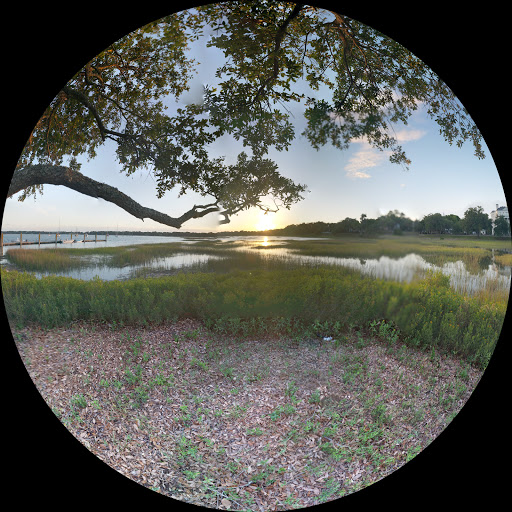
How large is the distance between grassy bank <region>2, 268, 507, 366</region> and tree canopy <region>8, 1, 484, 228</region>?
91cm

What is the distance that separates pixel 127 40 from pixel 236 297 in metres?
3.72

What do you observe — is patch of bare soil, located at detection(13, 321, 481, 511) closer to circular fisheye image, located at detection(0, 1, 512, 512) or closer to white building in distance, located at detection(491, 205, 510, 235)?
circular fisheye image, located at detection(0, 1, 512, 512)

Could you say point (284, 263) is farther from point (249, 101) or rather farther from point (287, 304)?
point (249, 101)

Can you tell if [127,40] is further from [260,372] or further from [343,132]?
[260,372]

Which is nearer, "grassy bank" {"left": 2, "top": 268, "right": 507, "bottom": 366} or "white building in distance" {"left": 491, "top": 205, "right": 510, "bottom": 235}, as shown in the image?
"grassy bank" {"left": 2, "top": 268, "right": 507, "bottom": 366}

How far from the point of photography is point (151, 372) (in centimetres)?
515

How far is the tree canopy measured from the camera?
4.96 metres

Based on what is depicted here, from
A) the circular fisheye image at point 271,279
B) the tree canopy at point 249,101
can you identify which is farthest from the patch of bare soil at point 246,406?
the tree canopy at point 249,101

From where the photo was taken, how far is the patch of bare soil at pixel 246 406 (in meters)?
4.50

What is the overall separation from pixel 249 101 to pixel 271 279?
221 centimetres

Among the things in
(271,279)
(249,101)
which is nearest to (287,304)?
(271,279)

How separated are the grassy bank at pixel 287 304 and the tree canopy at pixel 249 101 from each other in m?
0.91

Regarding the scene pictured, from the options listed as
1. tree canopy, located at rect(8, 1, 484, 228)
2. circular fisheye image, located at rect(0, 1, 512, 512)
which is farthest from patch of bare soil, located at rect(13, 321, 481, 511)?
tree canopy, located at rect(8, 1, 484, 228)

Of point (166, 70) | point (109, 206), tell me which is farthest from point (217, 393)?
point (166, 70)
